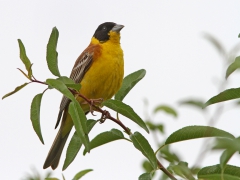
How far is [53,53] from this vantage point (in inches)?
122

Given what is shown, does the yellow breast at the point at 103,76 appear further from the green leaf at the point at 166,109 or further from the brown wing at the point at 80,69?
the green leaf at the point at 166,109

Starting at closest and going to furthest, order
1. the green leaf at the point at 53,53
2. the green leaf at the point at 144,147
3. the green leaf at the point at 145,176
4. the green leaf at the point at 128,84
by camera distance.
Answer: the green leaf at the point at 145,176, the green leaf at the point at 144,147, the green leaf at the point at 53,53, the green leaf at the point at 128,84

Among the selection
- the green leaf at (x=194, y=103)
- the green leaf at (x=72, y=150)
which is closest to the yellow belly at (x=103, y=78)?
the green leaf at (x=72, y=150)

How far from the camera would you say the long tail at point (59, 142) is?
5.87 metres

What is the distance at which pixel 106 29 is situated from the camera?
6406 millimetres

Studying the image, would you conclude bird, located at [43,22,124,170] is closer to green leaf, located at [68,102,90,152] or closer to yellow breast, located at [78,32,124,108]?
yellow breast, located at [78,32,124,108]

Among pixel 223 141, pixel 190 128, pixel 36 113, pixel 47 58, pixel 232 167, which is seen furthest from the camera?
pixel 47 58

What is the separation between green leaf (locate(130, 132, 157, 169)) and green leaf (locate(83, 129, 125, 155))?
115 mm

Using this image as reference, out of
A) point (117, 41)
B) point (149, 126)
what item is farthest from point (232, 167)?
point (117, 41)

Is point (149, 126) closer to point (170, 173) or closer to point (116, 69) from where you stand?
point (170, 173)

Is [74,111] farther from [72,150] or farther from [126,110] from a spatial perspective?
[72,150]

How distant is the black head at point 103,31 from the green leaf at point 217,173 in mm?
A: 3929

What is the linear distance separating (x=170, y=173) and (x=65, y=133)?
12.5ft

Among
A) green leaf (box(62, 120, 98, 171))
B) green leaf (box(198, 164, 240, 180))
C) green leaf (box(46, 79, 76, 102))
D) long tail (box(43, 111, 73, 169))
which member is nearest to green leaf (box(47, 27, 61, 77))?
green leaf (box(46, 79, 76, 102))
